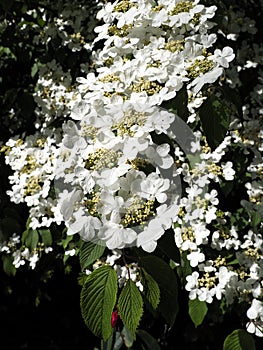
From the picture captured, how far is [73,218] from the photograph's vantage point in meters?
1.23

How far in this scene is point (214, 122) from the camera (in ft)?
4.39

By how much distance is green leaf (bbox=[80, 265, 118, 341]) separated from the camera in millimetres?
1161

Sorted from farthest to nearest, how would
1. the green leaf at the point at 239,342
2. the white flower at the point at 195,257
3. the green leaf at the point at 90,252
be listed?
the white flower at the point at 195,257 < the green leaf at the point at 239,342 < the green leaf at the point at 90,252

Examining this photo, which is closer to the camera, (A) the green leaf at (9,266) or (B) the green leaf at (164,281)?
(B) the green leaf at (164,281)

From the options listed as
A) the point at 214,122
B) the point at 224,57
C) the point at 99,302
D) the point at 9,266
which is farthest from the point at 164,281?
the point at 9,266

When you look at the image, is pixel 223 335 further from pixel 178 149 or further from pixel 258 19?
pixel 258 19

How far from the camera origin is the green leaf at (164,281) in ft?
3.93

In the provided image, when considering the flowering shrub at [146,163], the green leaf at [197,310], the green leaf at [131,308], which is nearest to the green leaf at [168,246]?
the flowering shrub at [146,163]

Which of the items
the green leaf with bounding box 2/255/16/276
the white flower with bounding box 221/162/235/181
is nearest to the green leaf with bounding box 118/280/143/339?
the white flower with bounding box 221/162/235/181

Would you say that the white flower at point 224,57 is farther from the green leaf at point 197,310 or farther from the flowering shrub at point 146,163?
the green leaf at point 197,310

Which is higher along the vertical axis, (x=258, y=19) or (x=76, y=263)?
(x=258, y=19)

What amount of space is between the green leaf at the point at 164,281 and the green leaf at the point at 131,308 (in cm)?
5

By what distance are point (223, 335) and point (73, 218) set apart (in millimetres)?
1539

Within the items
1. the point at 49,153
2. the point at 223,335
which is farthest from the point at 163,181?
the point at 223,335
